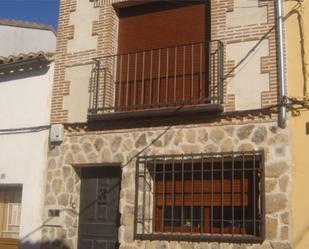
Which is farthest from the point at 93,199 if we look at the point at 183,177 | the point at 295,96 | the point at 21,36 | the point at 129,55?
the point at 21,36

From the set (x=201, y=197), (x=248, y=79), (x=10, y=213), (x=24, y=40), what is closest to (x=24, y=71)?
(x=10, y=213)

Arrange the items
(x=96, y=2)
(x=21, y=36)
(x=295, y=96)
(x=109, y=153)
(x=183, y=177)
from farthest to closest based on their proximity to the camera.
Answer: (x=21, y=36), (x=96, y=2), (x=109, y=153), (x=183, y=177), (x=295, y=96)

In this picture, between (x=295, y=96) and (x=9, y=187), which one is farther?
(x=9, y=187)

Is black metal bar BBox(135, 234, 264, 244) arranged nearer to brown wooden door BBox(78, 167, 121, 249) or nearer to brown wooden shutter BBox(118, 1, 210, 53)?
brown wooden door BBox(78, 167, 121, 249)

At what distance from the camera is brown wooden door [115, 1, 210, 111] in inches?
349

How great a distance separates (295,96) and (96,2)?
418cm

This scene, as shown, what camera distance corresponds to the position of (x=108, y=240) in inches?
353

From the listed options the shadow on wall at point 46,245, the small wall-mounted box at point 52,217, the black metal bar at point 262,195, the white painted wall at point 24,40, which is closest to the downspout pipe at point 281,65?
the black metal bar at point 262,195

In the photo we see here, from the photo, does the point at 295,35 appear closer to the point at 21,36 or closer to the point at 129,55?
the point at 129,55

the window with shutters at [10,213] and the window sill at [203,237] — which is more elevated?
the window with shutters at [10,213]

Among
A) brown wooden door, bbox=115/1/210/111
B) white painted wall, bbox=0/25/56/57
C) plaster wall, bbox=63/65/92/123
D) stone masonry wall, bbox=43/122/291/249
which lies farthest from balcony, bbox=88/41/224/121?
white painted wall, bbox=0/25/56/57

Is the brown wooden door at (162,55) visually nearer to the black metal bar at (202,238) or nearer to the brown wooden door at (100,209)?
the brown wooden door at (100,209)

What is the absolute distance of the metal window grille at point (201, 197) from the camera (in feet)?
25.7

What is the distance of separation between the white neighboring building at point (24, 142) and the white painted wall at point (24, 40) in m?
7.46
